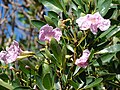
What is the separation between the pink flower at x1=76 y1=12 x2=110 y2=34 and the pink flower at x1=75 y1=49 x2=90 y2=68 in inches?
3.1

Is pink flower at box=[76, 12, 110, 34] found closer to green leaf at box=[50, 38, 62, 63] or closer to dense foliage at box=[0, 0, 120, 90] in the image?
dense foliage at box=[0, 0, 120, 90]

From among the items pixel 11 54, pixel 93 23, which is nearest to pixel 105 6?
pixel 93 23

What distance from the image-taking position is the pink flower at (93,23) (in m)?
1.16

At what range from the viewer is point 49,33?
1.18 meters

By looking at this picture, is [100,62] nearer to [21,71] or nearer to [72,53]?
[72,53]

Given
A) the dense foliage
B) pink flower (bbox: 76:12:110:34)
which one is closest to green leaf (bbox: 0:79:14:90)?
the dense foliage

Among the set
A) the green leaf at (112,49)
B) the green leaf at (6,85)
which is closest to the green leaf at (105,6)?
the green leaf at (112,49)

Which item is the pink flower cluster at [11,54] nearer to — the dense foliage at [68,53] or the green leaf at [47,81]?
the dense foliage at [68,53]

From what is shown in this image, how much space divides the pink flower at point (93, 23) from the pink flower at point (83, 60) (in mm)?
78

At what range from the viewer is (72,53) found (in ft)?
4.00

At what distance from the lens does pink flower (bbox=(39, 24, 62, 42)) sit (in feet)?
3.83

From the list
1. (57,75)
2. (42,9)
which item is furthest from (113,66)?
(42,9)

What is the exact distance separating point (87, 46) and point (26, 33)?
2.24m

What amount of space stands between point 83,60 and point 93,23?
14cm
